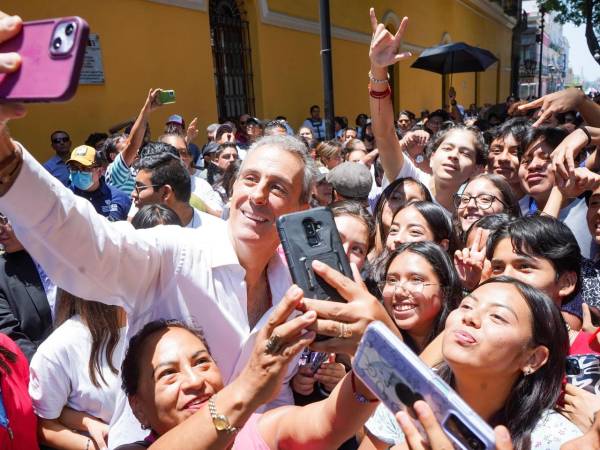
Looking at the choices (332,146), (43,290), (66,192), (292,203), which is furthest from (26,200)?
(332,146)

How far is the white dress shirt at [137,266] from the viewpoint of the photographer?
3.62 feet

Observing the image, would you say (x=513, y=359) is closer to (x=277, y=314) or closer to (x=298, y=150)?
(x=277, y=314)

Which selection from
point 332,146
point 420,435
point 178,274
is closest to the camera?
point 420,435

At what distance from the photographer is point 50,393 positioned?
6.29ft

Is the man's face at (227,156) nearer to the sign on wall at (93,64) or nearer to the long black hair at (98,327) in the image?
the sign on wall at (93,64)

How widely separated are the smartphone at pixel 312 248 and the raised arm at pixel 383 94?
1603 millimetres

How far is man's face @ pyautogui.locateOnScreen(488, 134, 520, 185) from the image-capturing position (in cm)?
350

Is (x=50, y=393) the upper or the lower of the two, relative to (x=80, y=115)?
lower

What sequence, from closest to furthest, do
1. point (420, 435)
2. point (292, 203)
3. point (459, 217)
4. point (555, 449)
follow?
point (420, 435) → point (555, 449) → point (292, 203) → point (459, 217)

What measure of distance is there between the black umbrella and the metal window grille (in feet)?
11.7

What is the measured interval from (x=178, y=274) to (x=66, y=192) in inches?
18.0

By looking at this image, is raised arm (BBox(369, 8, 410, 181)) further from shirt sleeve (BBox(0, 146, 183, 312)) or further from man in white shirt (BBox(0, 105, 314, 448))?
shirt sleeve (BBox(0, 146, 183, 312))

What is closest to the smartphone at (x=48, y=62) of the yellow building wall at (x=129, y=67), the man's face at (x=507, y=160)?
the man's face at (x=507, y=160)

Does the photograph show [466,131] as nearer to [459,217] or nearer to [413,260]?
[459,217]
